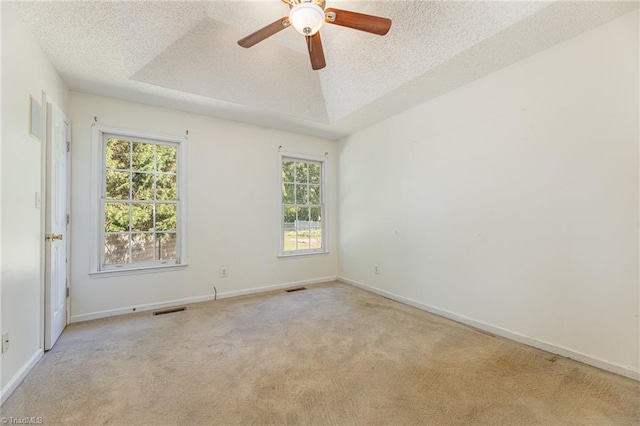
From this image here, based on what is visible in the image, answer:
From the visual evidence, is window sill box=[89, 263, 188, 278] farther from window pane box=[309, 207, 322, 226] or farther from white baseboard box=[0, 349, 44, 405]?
window pane box=[309, 207, 322, 226]

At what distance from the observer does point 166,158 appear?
141 inches

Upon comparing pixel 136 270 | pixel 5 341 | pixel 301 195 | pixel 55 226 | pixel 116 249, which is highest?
pixel 301 195

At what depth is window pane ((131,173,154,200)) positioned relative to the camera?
11.1ft

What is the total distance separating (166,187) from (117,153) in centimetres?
64

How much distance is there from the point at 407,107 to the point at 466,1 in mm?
1455

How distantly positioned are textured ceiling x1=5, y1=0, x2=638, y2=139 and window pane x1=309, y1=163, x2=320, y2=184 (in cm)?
120

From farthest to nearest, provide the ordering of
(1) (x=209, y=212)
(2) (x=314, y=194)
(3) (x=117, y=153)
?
(2) (x=314, y=194), (1) (x=209, y=212), (3) (x=117, y=153)

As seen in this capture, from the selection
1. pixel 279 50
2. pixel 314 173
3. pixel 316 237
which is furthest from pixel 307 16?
pixel 316 237

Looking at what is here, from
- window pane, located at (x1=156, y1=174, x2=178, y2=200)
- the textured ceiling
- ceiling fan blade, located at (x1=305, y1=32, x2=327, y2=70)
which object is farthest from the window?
ceiling fan blade, located at (x1=305, y1=32, x2=327, y2=70)

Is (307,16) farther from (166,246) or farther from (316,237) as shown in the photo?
(316,237)

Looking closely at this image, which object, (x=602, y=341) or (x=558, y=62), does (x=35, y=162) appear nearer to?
(x=558, y=62)

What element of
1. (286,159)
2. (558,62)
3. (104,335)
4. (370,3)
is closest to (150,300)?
(104,335)

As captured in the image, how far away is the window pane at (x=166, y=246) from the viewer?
11.6 ft

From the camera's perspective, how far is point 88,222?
3082 millimetres
